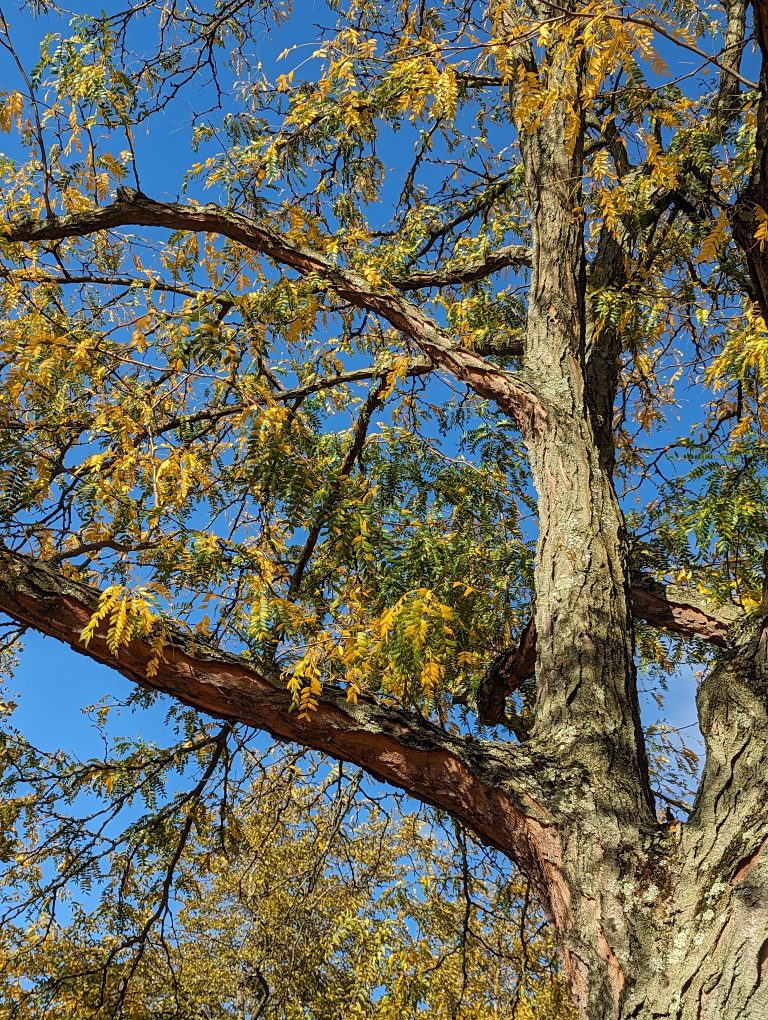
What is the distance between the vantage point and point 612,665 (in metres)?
3.15

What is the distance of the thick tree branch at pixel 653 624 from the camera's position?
4.16 m

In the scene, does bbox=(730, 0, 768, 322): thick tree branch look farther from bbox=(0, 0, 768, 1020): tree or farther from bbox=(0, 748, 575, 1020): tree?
bbox=(0, 748, 575, 1020): tree

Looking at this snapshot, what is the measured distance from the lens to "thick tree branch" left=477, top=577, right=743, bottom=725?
13.6 ft

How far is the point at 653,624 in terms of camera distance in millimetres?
4500

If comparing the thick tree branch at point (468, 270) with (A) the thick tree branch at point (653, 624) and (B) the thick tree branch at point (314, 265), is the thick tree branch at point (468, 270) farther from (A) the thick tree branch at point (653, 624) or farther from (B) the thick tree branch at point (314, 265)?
(A) the thick tree branch at point (653, 624)

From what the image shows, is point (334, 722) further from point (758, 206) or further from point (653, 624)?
point (653, 624)

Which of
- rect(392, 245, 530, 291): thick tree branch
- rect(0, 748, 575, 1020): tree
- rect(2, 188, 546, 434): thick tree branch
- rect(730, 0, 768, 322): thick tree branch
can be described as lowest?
rect(0, 748, 575, 1020): tree

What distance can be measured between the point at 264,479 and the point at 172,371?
0.77m

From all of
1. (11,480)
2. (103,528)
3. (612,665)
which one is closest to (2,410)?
(11,480)

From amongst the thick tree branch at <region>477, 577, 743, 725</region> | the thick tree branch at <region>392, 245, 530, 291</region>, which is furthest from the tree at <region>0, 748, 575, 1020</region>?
the thick tree branch at <region>392, 245, 530, 291</region>

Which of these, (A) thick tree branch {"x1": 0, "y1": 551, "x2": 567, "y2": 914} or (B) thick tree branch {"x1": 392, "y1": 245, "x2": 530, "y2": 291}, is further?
(B) thick tree branch {"x1": 392, "y1": 245, "x2": 530, "y2": 291}

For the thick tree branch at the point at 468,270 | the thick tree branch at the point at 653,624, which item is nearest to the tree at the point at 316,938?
the thick tree branch at the point at 653,624

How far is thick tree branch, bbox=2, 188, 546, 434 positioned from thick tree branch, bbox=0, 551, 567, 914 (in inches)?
64.9

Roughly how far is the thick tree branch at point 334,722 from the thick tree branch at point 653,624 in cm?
128
